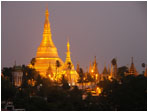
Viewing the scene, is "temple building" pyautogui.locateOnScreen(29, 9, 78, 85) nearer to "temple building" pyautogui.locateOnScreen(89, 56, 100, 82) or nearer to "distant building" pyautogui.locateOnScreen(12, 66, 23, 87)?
"temple building" pyautogui.locateOnScreen(89, 56, 100, 82)

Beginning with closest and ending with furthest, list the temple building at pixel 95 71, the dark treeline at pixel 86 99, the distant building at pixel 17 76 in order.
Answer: the dark treeline at pixel 86 99
the distant building at pixel 17 76
the temple building at pixel 95 71

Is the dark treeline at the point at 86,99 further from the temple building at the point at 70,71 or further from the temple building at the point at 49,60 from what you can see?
the temple building at the point at 49,60

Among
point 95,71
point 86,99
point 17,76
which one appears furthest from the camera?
point 95,71

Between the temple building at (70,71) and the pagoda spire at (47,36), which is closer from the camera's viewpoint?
the temple building at (70,71)

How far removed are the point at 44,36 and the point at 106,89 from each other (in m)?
59.2

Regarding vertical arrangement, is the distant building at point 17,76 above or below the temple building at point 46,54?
below

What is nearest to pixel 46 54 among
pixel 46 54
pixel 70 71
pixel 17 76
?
pixel 46 54

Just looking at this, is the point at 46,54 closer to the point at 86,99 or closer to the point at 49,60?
the point at 49,60

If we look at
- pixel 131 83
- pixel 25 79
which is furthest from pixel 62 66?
pixel 131 83

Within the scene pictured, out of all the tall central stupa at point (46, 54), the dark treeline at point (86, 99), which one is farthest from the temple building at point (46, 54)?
the dark treeline at point (86, 99)

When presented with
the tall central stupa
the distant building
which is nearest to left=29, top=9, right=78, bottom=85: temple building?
the tall central stupa

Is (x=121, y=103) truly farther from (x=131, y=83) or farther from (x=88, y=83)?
(x=88, y=83)

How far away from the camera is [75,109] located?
305 ft

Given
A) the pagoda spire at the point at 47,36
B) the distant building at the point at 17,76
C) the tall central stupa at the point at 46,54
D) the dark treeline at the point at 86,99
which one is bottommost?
the dark treeline at the point at 86,99
